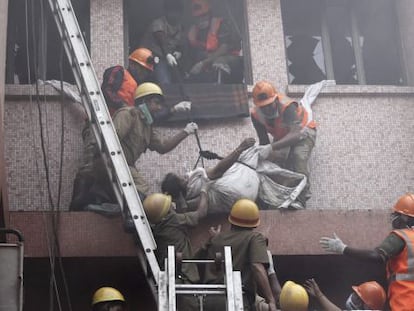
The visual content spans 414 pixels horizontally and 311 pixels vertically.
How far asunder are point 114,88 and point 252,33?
210 centimetres

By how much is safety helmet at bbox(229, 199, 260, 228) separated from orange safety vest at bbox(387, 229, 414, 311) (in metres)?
1.40

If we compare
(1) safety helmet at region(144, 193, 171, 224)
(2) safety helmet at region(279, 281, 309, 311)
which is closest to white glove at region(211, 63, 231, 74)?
(1) safety helmet at region(144, 193, 171, 224)

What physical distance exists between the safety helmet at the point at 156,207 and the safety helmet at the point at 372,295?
221cm

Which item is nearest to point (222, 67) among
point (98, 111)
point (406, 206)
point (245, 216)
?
point (98, 111)

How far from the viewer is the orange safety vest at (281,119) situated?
13422mm

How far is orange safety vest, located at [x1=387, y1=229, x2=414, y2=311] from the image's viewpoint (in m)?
11.3

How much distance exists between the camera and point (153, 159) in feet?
43.8

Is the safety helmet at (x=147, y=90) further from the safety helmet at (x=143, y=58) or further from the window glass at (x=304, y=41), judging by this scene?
the window glass at (x=304, y=41)

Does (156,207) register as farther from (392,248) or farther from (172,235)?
(392,248)

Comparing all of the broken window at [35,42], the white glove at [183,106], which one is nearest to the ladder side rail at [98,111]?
the broken window at [35,42]

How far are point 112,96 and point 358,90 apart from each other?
3000 millimetres

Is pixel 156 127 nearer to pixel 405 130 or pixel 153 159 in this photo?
pixel 153 159

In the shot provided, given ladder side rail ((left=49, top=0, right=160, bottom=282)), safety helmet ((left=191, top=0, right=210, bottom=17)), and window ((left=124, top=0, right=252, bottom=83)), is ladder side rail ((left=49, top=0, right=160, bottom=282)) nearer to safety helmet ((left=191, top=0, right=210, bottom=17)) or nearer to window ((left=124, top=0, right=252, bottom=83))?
window ((left=124, top=0, right=252, bottom=83))

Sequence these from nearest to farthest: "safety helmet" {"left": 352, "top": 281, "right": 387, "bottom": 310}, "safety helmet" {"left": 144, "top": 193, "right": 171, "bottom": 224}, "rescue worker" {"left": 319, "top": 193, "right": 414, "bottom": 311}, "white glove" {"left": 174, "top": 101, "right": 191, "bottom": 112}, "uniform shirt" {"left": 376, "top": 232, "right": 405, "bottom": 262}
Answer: "rescue worker" {"left": 319, "top": 193, "right": 414, "bottom": 311}
"uniform shirt" {"left": 376, "top": 232, "right": 405, "bottom": 262}
"safety helmet" {"left": 144, "top": 193, "right": 171, "bottom": 224}
"safety helmet" {"left": 352, "top": 281, "right": 387, "bottom": 310}
"white glove" {"left": 174, "top": 101, "right": 191, "bottom": 112}
